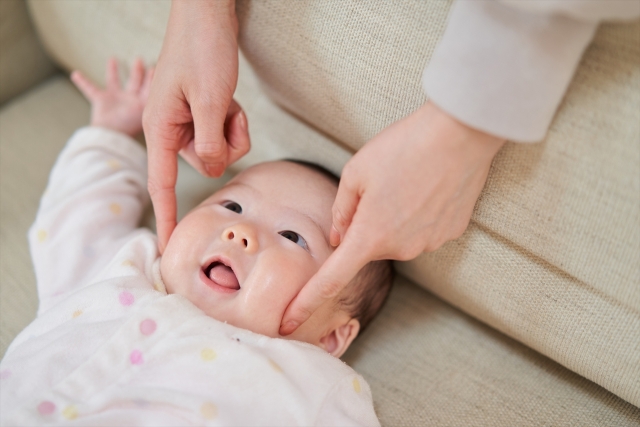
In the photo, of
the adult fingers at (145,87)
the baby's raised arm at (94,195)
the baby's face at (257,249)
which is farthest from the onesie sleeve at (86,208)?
the baby's face at (257,249)

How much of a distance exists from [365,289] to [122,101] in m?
0.73

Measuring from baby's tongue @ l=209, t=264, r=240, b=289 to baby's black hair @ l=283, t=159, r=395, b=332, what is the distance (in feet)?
0.60

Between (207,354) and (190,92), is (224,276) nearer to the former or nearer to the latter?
(207,354)

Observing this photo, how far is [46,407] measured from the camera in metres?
0.75

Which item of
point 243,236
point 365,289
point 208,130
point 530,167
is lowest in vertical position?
point 365,289

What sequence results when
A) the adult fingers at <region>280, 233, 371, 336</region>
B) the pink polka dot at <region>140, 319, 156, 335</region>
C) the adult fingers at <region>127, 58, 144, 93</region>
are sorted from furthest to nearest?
the adult fingers at <region>127, 58, 144, 93</region> → the pink polka dot at <region>140, 319, 156, 335</region> → the adult fingers at <region>280, 233, 371, 336</region>

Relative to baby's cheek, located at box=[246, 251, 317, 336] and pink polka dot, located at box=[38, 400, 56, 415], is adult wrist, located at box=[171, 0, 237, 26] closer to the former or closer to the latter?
baby's cheek, located at box=[246, 251, 317, 336]

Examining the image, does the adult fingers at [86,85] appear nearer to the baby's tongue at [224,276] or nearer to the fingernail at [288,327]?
the baby's tongue at [224,276]

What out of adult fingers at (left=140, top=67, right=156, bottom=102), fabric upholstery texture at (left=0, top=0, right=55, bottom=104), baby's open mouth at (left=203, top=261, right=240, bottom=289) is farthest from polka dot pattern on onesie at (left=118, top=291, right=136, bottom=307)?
fabric upholstery texture at (left=0, top=0, right=55, bottom=104)

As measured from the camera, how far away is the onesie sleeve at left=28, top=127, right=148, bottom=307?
1.02 metres

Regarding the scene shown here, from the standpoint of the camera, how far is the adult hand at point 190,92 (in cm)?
86

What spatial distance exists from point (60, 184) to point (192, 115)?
0.44m

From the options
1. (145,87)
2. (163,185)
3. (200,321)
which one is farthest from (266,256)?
(145,87)

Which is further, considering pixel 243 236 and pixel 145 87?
pixel 145 87
